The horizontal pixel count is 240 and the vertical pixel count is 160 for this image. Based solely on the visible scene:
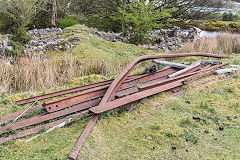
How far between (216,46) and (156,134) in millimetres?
6324

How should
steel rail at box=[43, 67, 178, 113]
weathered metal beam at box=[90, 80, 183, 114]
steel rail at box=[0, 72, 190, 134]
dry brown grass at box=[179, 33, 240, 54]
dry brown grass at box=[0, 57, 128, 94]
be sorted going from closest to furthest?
steel rail at box=[0, 72, 190, 134], weathered metal beam at box=[90, 80, 183, 114], steel rail at box=[43, 67, 178, 113], dry brown grass at box=[0, 57, 128, 94], dry brown grass at box=[179, 33, 240, 54]

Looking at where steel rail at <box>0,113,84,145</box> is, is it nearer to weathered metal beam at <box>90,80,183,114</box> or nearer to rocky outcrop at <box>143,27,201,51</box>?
weathered metal beam at <box>90,80,183,114</box>

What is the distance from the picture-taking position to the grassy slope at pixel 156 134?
1.95m

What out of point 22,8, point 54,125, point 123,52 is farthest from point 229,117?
point 22,8

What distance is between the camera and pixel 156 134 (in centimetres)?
221

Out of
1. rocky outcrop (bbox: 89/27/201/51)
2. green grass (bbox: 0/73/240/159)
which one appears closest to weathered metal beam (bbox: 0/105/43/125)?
green grass (bbox: 0/73/240/159)

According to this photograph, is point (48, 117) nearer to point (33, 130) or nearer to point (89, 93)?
point (33, 130)

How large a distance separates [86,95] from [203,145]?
66.5 inches

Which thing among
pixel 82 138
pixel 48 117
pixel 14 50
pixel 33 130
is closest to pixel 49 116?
pixel 48 117

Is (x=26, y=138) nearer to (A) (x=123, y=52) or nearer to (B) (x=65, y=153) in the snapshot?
(B) (x=65, y=153)

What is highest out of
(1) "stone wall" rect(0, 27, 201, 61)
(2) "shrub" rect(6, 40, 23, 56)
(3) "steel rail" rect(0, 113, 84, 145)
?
(1) "stone wall" rect(0, 27, 201, 61)

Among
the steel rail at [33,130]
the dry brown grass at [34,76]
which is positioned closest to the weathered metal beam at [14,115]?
the steel rail at [33,130]

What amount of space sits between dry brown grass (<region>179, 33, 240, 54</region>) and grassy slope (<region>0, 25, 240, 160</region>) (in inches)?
171

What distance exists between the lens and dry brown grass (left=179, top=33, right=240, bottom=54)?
7094 mm
